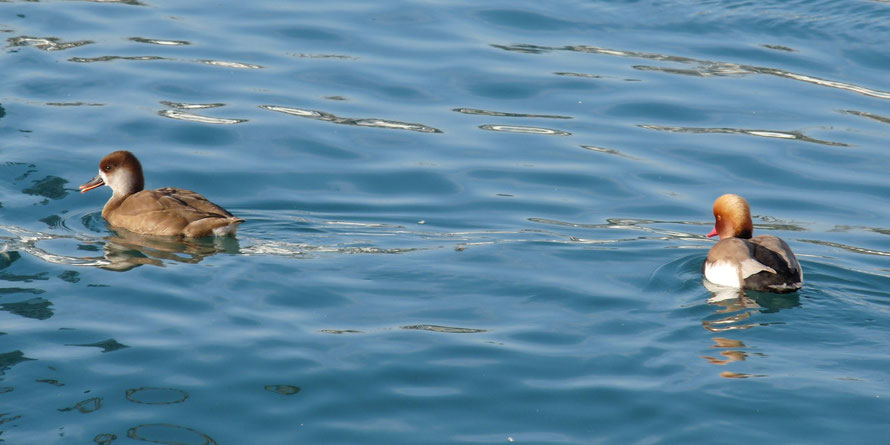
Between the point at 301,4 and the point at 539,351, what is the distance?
→ 39.7 ft

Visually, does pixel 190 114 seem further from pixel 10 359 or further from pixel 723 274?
pixel 723 274

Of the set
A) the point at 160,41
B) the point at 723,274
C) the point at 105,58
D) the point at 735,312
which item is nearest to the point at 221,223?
the point at 723,274

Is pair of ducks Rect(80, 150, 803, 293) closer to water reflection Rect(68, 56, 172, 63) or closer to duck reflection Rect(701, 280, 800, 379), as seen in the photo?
duck reflection Rect(701, 280, 800, 379)

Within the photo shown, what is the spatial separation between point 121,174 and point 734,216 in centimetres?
585

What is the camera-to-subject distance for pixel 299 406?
7.85 m

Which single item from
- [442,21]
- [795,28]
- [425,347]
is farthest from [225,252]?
[795,28]

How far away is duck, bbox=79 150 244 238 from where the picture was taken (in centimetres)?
1108

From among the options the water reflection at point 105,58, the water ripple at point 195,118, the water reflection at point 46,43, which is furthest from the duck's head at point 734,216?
the water reflection at point 46,43

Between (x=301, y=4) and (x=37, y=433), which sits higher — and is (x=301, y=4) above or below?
above

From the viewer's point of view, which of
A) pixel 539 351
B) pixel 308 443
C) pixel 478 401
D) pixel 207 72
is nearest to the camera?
pixel 308 443

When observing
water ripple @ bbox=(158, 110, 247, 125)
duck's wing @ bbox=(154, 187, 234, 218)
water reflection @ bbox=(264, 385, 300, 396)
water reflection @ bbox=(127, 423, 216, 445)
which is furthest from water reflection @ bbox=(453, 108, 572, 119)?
water reflection @ bbox=(127, 423, 216, 445)

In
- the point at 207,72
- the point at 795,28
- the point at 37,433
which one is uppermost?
the point at 795,28

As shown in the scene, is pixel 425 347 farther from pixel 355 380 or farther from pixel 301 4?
pixel 301 4

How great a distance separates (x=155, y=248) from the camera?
36.1 ft
